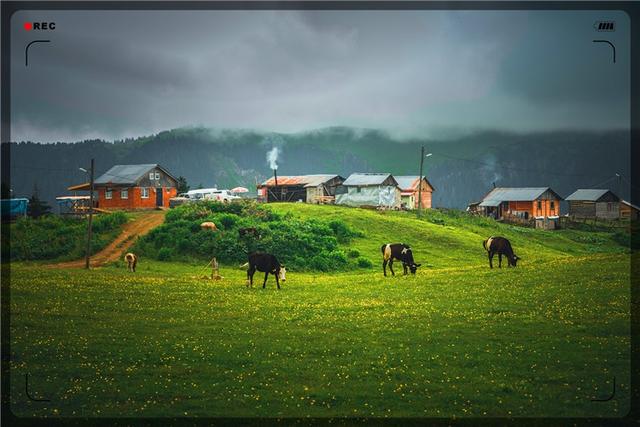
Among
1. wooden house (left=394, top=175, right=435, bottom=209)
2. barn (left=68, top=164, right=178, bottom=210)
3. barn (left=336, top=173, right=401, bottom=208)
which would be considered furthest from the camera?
wooden house (left=394, top=175, right=435, bottom=209)

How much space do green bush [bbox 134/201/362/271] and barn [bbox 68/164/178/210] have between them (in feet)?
50.5

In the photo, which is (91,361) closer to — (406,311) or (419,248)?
(406,311)

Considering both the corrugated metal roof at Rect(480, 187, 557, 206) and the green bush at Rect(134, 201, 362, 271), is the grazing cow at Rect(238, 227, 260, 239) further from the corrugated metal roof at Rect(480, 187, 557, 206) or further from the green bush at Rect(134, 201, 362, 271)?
the corrugated metal roof at Rect(480, 187, 557, 206)

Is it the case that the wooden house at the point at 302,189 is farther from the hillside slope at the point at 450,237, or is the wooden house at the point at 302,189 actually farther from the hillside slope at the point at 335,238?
the hillside slope at the point at 335,238

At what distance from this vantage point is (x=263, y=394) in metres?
19.0

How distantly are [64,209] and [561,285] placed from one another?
6882 centimetres

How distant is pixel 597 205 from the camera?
366ft

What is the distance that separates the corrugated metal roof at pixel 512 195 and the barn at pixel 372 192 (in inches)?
747

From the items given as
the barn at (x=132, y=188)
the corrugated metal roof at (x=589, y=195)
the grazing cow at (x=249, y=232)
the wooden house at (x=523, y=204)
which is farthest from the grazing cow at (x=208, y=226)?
the corrugated metal roof at (x=589, y=195)

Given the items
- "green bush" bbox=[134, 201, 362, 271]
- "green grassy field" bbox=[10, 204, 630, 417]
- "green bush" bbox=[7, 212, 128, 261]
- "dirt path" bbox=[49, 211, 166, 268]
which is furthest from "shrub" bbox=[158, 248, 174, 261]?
"green grassy field" bbox=[10, 204, 630, 417]

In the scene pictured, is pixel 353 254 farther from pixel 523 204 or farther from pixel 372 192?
pixel 523 204

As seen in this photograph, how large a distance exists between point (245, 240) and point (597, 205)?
75.9 metres

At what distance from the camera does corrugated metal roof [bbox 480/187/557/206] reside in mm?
109394

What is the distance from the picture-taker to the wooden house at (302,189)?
108m
